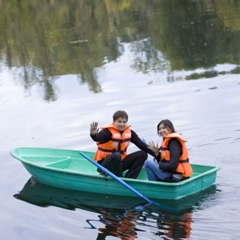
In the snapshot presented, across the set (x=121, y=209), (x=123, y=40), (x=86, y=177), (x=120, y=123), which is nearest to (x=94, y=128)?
(x=120, y=123)

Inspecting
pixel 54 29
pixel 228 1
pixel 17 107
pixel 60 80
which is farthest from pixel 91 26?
pixel 17 107

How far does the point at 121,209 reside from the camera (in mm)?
7996

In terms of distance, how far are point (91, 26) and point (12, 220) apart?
61.0 feet

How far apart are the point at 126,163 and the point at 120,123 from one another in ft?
1.69

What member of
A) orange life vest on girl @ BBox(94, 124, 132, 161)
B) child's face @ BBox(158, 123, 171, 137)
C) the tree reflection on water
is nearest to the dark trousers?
orange life vest on girl @ BBox(94, 124, 132, 161)

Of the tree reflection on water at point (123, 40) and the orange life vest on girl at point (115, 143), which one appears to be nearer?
the orange life vest on girl at point (115, 143)

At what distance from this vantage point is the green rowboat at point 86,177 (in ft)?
26.3

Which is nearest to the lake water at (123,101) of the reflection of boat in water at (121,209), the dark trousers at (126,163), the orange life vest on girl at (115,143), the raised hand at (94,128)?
the reflection of boat in water at (121,209)

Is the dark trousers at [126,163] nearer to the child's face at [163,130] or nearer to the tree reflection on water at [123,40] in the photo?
the child's face at [163,130]

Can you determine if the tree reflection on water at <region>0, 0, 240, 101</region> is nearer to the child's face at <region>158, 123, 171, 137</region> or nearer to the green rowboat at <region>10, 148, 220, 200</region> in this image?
the green rowboat at <region>10, 148, 220, 200</region>

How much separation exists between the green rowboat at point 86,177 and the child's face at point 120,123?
62 cm

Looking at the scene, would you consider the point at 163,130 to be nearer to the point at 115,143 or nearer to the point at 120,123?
the point at 120,123

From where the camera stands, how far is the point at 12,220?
25.9 feet

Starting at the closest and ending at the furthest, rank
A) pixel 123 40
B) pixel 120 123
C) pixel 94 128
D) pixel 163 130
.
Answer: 1. pixel 163 130
2. pixel 94 128
3. pixel 120 123
4. pixel 123 40
